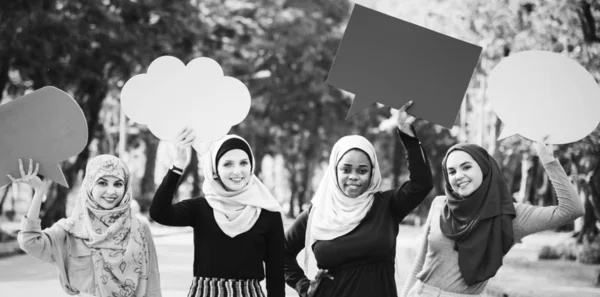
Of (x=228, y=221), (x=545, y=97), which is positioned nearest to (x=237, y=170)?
(x=228, y=221)

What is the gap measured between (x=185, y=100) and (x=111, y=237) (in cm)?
97

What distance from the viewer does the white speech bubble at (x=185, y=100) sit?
5895mm

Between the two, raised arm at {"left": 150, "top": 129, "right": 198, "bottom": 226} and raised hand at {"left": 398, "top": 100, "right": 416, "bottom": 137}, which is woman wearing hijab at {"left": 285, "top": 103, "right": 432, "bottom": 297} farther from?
raised arm at {"left": 150, "top": 129, "right": 198, "bottom": 226}

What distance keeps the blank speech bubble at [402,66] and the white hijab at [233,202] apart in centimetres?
75

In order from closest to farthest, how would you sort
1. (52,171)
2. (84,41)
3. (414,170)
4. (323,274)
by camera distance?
(414,170) < (323,274) < (52,171) < (84,41)

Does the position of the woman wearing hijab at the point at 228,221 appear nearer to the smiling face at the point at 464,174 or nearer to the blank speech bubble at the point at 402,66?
the blank speech bubble at the point at 402,66

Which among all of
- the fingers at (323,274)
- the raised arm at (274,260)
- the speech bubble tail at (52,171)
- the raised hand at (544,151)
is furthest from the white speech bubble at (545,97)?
the speech bubble tail at (52,171)

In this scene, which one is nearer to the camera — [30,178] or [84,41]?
[30,178]

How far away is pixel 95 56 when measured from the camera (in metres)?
20.2

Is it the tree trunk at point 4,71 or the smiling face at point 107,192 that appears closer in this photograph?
the smiling face at point 107,192

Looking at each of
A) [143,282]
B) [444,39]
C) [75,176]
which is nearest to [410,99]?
[444,39]

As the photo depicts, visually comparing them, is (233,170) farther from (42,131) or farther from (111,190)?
(42,131)

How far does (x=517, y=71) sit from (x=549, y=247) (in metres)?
15.3

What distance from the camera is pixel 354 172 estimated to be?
5.70 m
